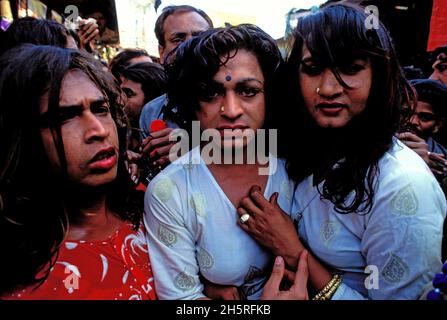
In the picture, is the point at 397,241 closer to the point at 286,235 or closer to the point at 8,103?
the point at 286,235

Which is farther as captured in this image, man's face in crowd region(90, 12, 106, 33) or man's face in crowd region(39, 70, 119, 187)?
man's face in crowd region(90, 12, 106, 33)

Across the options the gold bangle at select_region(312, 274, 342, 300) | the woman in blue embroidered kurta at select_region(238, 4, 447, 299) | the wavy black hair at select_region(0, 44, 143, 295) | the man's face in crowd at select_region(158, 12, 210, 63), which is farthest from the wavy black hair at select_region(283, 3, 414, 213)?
the man's face in crowd at select_region(158, 12, 210, 63)

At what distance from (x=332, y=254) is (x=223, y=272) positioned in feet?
1.40

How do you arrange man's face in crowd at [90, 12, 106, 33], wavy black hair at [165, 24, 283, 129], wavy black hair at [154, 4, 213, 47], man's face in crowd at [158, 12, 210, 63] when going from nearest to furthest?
wavy black hair at [165, 24, 283, 129], man's face in crowd at [158, 12, 210, 63], wavy black hair at [154, 4, 213, 47], man's face in crowd at [90, 12, 106, 33]

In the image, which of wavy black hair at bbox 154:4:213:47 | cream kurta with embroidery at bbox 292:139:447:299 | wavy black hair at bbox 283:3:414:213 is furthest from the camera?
wavy black hair at bbox 154:4:213:47

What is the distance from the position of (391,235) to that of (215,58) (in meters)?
0.98

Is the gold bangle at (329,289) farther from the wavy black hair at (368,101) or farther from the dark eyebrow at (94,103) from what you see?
the dark eyebrow at (94,103)

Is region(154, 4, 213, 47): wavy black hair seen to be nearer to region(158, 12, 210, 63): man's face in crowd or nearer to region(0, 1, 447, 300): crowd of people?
region(158, 12, 210, 63): man's face in crowd

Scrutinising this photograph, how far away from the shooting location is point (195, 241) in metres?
1.58

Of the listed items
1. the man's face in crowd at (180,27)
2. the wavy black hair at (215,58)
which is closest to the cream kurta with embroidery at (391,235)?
the wavy black hair at (215,58)

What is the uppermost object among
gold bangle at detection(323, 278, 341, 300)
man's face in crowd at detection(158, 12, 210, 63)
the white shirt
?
man's face in crowd at detection(158, 12, 210, 63)

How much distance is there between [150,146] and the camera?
2184 mm

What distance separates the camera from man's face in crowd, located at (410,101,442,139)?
124 inches
